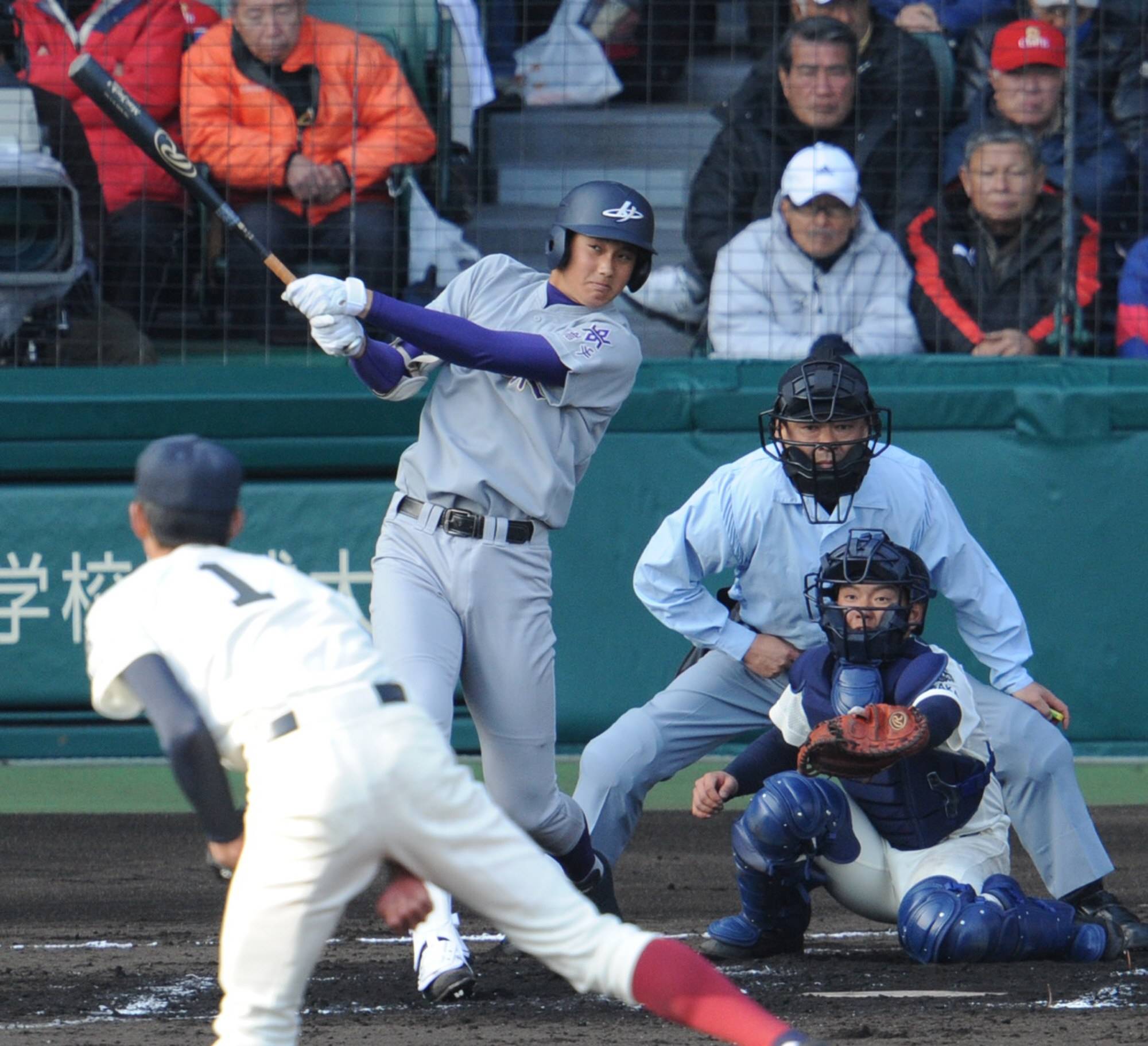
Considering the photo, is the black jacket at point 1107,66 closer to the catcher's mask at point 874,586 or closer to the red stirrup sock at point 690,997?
the catcher's mask at point 874,586

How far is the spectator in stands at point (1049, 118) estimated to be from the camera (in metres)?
7.31

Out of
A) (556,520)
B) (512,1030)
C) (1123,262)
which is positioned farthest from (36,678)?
(1123,262)

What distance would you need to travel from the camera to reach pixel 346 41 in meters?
7.27

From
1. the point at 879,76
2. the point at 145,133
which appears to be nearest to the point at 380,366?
the point at 145,133

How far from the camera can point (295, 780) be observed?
2.72 meters

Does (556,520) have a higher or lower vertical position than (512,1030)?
higher

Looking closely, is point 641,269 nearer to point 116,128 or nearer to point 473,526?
point 473,526

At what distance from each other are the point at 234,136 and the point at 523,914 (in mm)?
4974

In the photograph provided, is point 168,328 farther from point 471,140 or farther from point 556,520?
point 556,520

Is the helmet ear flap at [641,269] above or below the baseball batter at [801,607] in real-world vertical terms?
above

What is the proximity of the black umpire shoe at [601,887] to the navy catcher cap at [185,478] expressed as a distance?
5.83 feet

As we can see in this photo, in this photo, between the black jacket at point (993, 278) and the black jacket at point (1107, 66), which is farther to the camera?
the black jacket at point (1107, 66)

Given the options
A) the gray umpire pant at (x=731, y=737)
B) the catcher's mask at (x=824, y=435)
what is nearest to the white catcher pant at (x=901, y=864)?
the gray umpire pant at (x=731, y=737)

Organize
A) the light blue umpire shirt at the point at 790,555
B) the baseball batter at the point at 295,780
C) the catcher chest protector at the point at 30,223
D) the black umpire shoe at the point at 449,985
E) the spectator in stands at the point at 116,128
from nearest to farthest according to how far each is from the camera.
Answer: the baseball batter at the point at 295,780, the black umpire shoe at the point at 449,985, the light blue umpire shirt at the point at 790,555, the catcher chest protector at the point at 30,223, the spectator in stands at the point at 116,128
